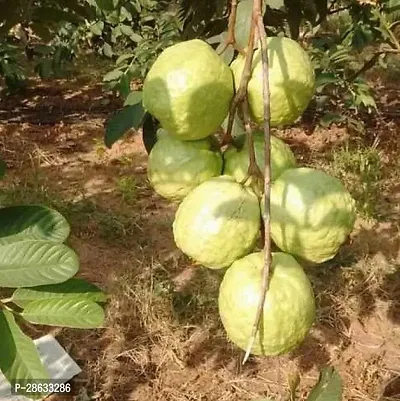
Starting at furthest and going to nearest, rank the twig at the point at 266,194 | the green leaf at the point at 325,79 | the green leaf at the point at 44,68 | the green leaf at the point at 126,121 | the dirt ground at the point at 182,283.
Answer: the green leaf at the point at 44,68
the green leaf at the point at 325,79
the dirt ground at the point at 182,283
the green leaf at the point at 126,121
the twig at the point at 266,194

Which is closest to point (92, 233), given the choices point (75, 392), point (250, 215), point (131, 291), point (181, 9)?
point (131, 291)

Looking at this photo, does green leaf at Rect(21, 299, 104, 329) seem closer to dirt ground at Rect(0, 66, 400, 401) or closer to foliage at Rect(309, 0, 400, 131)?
dirt ground at Rect(0, 66, 400, 401)

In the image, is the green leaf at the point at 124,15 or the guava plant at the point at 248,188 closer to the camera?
the guava plant at the point at 248,188

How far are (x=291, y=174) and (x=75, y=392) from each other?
1.56m

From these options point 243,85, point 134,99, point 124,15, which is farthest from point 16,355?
point 124,15

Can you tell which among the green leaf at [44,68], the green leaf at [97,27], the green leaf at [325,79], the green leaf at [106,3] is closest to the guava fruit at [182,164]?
the green leaf at [106,3]

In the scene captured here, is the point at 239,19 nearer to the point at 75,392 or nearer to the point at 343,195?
the point at 343,195

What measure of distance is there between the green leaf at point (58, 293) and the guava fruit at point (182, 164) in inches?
7.3

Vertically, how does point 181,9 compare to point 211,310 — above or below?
above

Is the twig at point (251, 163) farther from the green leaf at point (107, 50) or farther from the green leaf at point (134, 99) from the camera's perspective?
the green leaf at point (107, 50)

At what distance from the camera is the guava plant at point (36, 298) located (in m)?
0.95

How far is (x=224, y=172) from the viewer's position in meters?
1.01

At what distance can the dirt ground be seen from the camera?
7.54 feet

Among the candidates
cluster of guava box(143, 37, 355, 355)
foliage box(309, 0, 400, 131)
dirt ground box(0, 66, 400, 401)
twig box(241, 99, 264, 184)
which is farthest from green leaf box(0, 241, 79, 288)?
foliage box(309, 0, 400, 131)
